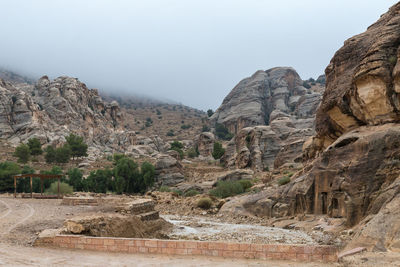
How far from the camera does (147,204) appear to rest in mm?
22438

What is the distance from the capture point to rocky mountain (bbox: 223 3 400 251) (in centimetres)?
1753

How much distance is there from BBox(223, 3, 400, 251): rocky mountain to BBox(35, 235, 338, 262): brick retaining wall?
2171 mm

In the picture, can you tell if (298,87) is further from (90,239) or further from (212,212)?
(90,239)

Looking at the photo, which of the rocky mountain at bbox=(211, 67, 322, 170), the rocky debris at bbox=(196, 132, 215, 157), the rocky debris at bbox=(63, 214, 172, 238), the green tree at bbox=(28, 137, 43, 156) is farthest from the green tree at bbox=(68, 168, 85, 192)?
the rocky debris at bbox=(196, 132, 215, 157)

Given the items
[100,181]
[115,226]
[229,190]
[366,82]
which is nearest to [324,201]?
[366,82]

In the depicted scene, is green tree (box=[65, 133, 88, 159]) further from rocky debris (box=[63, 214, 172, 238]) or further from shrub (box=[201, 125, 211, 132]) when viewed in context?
rocky debris (box=[63, 214, 172, 238])

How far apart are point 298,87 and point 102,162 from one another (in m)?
69.4

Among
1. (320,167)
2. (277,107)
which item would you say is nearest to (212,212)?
(320,167)

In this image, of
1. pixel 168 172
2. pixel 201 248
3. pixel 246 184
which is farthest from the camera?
pixel 168 172

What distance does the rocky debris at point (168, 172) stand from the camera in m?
52.5

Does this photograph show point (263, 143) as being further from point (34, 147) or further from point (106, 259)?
point (106, 259)

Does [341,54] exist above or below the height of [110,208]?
above

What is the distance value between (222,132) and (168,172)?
49.7m

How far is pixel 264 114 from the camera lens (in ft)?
332
